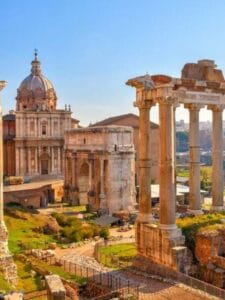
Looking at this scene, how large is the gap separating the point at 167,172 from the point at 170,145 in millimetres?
1053

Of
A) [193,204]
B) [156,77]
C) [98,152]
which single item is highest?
[156,77]

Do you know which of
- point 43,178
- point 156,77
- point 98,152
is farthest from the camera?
point 43,178

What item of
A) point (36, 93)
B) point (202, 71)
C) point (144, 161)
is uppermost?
point (36, 93)

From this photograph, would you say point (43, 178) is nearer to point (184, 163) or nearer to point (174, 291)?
point (174, 291)

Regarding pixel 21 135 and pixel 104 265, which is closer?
pixel 104 265

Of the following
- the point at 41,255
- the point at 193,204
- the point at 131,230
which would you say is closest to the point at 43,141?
the point at 131,230

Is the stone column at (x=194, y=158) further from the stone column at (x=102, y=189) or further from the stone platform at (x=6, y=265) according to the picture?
the stone column at (x=102, y=189)

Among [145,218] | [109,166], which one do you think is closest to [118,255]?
[145,218]

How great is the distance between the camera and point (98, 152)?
42.5 m

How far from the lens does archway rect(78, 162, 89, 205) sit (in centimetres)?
4697

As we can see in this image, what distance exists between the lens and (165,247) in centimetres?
1759

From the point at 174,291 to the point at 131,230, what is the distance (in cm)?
1922

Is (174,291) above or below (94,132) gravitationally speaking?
below

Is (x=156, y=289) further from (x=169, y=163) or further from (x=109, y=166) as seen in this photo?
(x=109, y=166)
